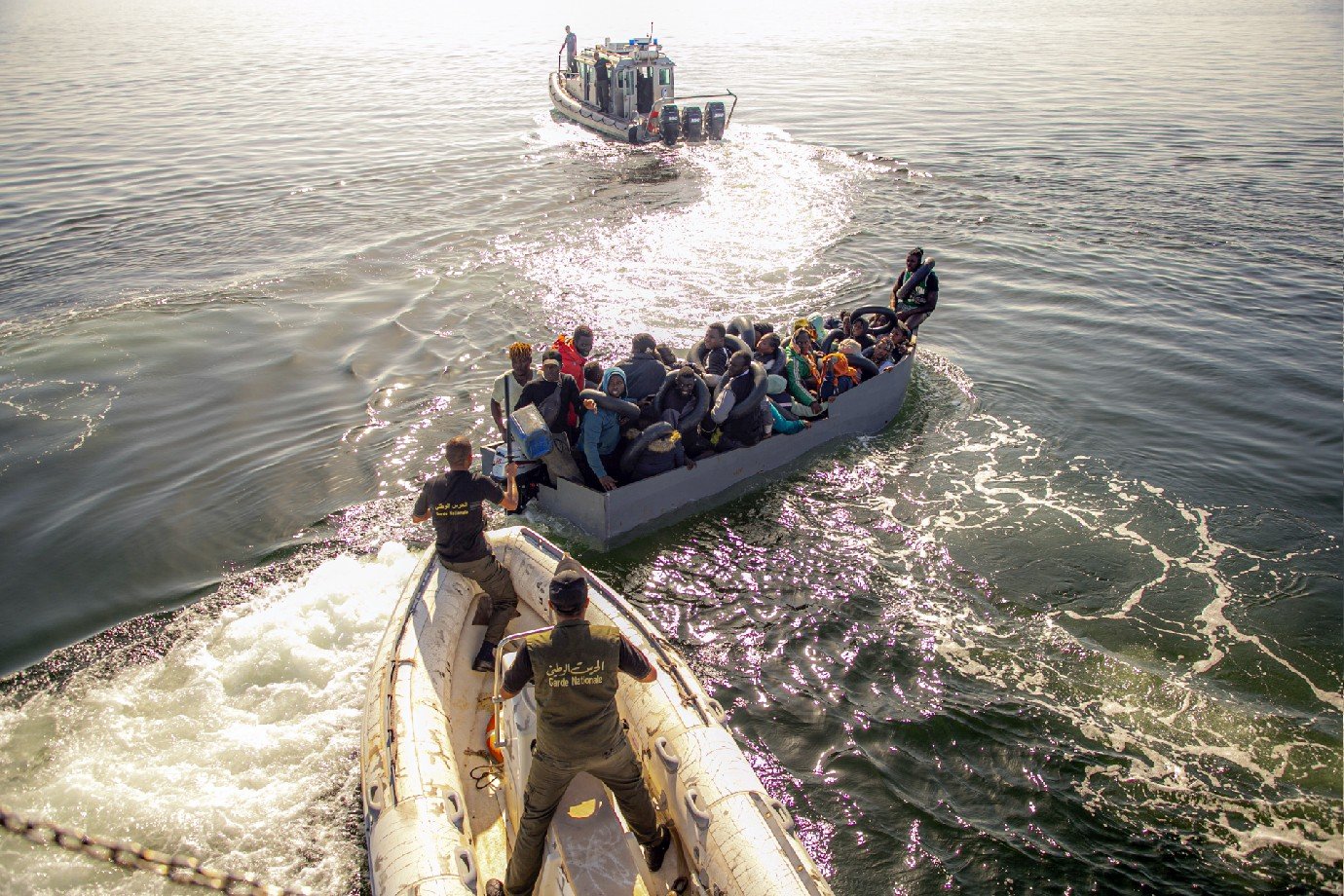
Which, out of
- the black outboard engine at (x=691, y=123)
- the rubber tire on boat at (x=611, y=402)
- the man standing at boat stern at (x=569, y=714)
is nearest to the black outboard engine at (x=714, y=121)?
the black outboard engine at (x=691, y=123)

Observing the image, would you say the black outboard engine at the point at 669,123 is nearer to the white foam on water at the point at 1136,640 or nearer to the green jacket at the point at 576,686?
the white foam on water at the point at 1136,640

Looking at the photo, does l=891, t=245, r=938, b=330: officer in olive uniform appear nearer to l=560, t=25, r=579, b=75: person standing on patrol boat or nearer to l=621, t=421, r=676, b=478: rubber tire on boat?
l=621, t=421, r=676, b=478: rubber tire on boat

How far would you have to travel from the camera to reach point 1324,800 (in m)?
7.01

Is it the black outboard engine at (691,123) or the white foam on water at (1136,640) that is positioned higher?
the black outboard engine at (691,123)

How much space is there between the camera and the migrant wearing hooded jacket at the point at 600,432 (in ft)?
30.0

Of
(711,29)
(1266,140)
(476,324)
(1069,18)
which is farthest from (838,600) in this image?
(1069,18)

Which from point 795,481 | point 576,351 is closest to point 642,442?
point 576,351

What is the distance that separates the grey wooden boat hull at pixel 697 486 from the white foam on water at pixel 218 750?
87.7 inches

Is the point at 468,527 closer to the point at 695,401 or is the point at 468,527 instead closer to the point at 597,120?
the point at 695,401

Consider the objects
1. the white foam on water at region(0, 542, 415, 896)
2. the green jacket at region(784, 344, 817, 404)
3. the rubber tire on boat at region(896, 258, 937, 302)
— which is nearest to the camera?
the white foam on water at region(0, 542, 415, 896)

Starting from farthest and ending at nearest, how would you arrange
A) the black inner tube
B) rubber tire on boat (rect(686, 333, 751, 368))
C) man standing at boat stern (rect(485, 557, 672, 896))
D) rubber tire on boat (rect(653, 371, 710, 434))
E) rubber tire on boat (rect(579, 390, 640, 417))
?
the black inner tube
rubber tire on boat (rect(686, 333, 751, 368))
rubber tire on boat (rect(653, 371, 710, 434))
rubber tire on boat (rect(579, 390, 640, 417))
man standing at boat stern (rect(485, 557, 672, 896))

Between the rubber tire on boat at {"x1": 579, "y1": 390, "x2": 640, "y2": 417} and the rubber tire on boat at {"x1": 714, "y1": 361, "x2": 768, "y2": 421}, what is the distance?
1390 millimetres

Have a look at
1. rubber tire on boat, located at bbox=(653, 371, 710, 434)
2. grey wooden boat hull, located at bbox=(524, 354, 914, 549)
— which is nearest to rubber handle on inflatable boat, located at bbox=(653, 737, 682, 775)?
grey wooden boat hull, located at bbox=(524, 354, 914, 549)

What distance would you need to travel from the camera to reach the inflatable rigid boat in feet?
15.9
